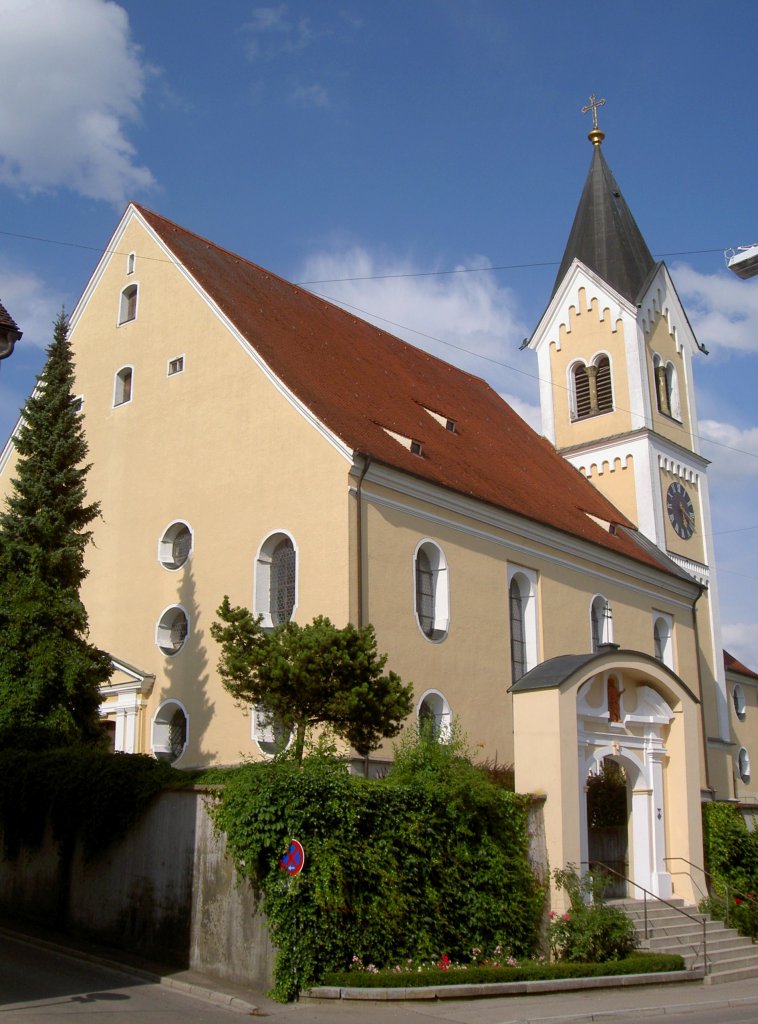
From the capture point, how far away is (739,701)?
3438cm

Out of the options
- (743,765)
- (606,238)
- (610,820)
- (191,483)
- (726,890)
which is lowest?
(726,890)

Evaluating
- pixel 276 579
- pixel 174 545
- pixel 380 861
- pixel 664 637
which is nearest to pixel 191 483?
pixel 174 545

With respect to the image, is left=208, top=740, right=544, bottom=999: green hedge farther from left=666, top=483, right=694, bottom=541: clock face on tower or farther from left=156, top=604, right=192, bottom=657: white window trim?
left=666, top=483, right=694, bottom=541: clock face on tower

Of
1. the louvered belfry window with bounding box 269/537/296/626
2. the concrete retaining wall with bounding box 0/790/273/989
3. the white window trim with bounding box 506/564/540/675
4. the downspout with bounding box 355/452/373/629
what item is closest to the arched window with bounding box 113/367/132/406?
the louvered belfry window with bounding box 269/537/296/626

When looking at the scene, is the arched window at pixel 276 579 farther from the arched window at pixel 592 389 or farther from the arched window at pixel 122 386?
the arched window at pixel 592 389

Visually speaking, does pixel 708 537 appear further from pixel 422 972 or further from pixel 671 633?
pixel 422 972

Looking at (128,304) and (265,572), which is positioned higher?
(128,304)

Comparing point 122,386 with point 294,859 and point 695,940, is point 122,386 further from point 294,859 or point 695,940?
point 695,940

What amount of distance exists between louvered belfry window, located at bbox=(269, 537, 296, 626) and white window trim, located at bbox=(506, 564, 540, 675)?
4889mm

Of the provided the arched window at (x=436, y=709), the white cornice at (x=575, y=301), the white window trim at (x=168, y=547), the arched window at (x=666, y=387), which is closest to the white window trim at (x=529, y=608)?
the arched window at (x=436, y=709)

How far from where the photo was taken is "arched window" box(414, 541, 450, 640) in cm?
2041

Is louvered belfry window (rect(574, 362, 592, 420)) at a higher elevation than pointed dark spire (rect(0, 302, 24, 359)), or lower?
Result: higher

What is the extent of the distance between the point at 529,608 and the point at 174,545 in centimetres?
746

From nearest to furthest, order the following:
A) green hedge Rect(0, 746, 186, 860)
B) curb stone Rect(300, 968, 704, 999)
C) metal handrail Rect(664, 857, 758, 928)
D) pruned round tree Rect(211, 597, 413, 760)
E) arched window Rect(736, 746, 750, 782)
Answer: curb stone Rect(300, 968, 704, 999)
pruned round tree Rect(211, 597, 413, 760)
green hedge Rect(0, 746, 186, 860)
metal handrail Rect(664, 857, 758, 928)
arched window Rect(736, 746, 750, 782)
